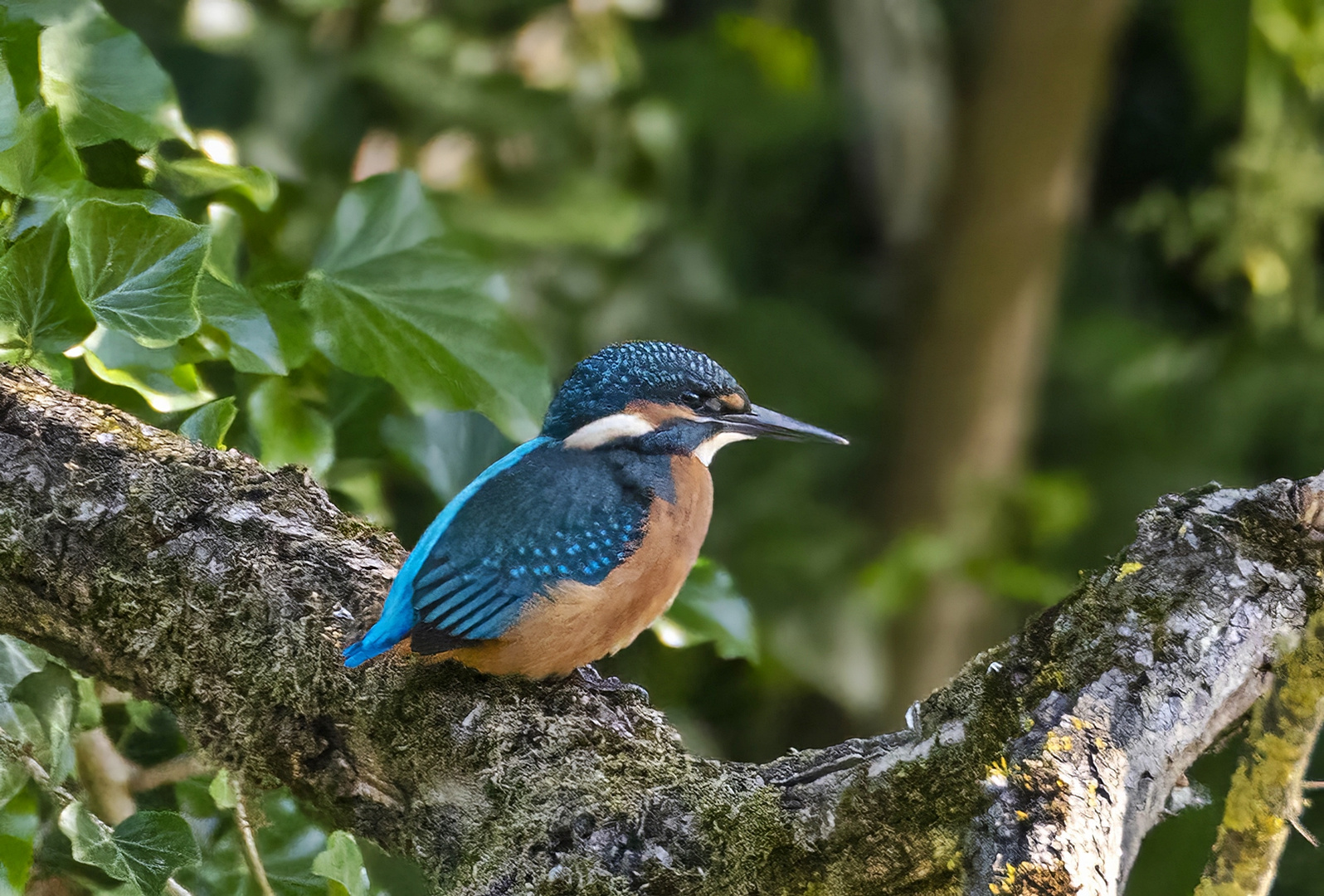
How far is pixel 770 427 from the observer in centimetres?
110

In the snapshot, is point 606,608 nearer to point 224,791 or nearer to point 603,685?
point 603,685

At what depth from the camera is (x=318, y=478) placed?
3.59ft

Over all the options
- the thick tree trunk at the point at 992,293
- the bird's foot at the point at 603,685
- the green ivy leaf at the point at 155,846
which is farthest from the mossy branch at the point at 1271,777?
the thick tree trunk at the point at 992,293

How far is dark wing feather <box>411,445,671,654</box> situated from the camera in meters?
0.89

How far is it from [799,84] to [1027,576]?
1091 millimetres

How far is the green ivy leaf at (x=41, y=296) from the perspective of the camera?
91cm

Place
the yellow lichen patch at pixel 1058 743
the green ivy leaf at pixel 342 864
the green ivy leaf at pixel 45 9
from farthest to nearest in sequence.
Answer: the green ivy leaf at pixel 45 9 → the green ivy leaf at pixel 342 864 → the yellow lichen patch at pixel 1058 743

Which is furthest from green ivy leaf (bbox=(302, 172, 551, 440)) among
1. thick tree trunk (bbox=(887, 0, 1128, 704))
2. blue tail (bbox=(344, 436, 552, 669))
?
thick tree trunk (bbox=(887, 0, 1128, 704))

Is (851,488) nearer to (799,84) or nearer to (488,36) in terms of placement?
(799,84)

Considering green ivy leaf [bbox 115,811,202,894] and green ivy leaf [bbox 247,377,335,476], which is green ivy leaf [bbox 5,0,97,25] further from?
green ivy leaf [bbox 115,811,202,894]

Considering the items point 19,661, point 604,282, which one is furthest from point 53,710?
point 604,282

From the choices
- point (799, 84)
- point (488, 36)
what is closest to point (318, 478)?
point (488, 36)

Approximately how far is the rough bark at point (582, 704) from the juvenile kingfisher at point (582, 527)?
2.3 inches

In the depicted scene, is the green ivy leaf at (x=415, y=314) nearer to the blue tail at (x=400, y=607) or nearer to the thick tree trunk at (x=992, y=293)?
the blue tail at (x=400, y=607)
